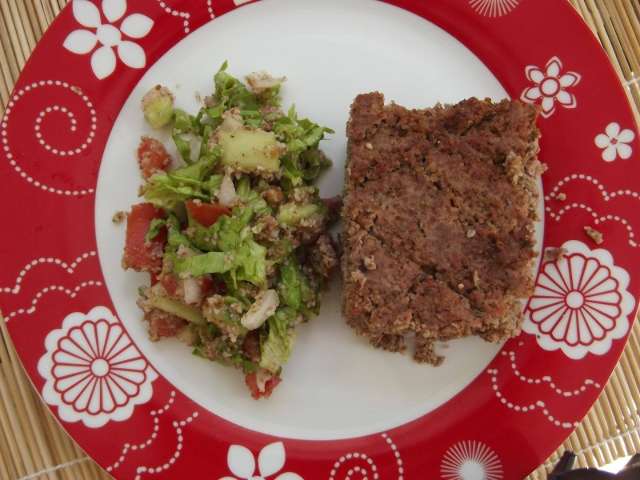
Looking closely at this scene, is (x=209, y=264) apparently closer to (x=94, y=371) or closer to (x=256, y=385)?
(x=256, y=385)

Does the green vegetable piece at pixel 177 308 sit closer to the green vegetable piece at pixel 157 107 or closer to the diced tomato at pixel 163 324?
the diced tomato at pixel 163 324

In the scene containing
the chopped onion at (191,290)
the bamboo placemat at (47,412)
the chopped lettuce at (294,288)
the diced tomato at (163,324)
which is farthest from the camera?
the bamboo placemat at (47,412)

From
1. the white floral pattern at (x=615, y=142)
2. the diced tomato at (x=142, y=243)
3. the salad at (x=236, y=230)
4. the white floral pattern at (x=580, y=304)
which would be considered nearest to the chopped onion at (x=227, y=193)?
the salad at (x=236, y=230)

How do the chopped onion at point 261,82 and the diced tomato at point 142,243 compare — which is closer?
the diced tomato at point 142,243

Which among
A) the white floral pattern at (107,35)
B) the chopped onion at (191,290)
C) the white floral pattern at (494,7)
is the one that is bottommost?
the chopped onion at (191,290)

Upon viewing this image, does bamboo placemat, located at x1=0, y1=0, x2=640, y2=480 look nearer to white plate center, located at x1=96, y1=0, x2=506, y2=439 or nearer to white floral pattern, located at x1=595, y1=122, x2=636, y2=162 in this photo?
white floral pattern, located at x1=595, y1=122, x2=636, y2=162

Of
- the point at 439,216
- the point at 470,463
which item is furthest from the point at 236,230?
the point at 470,463
